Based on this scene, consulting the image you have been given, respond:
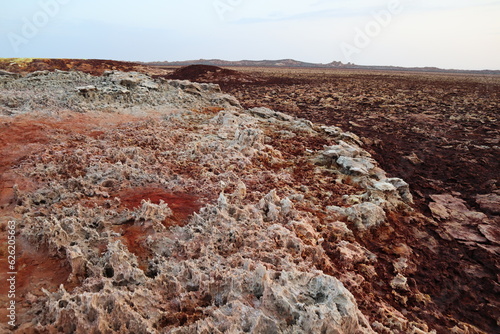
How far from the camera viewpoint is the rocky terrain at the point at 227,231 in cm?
285

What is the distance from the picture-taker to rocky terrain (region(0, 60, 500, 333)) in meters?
2.85

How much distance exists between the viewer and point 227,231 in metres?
4.09

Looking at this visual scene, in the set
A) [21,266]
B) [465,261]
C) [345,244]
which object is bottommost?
[465,261]

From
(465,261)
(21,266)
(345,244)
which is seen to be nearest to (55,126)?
(21,266)

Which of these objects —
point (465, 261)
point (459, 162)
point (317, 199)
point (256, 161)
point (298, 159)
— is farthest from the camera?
point (459, 162)

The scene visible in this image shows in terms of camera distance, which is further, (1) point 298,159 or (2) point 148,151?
(1) point 298,159

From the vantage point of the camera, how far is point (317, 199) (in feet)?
19.5

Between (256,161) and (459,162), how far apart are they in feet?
22.5

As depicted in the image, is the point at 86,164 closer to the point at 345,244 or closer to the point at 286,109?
the point at 345,244

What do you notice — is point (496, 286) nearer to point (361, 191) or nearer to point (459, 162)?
point (361, 191)

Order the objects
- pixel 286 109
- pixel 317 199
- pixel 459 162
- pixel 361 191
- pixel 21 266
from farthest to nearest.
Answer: pixel 286 109 < pixel 459 162 < pixel 361 191 < pixel 317 199 < pixel 21 266

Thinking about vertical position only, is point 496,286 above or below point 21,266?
below

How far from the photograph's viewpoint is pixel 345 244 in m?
4.62

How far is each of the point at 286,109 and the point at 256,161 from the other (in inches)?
434
